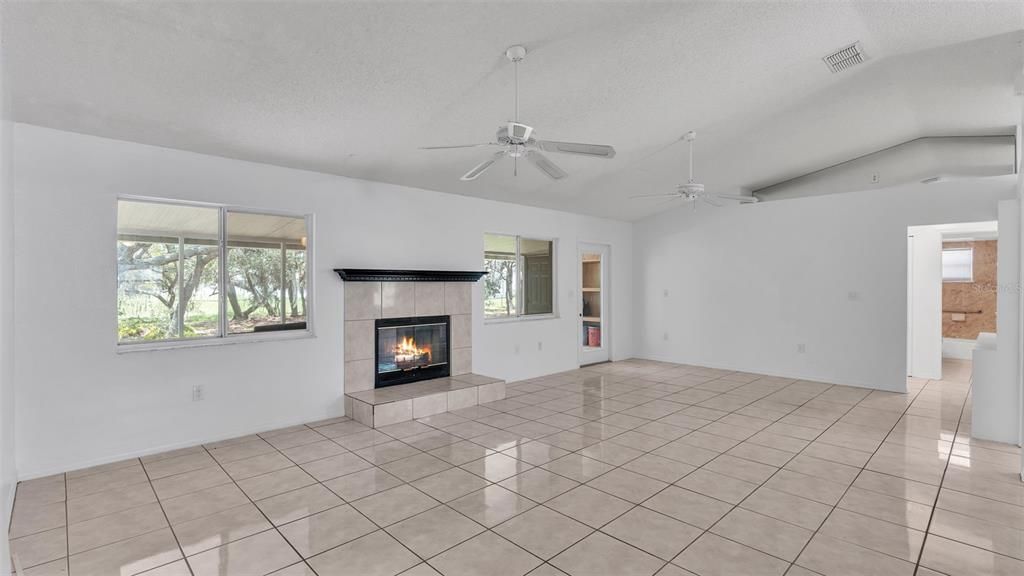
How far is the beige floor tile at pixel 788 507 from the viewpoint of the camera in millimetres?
2803

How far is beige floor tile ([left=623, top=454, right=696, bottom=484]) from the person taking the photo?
344 centimetres

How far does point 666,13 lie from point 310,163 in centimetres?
331

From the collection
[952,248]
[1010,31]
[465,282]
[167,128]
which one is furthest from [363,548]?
[952,248]

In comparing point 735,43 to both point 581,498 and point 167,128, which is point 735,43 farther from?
point 167,128

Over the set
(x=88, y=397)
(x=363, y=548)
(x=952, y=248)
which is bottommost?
(x=363, y=548)

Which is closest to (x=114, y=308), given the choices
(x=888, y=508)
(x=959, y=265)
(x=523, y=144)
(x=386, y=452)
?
(x=386, y=452)

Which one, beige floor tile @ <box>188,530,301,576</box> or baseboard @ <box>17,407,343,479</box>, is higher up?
baseboard @ <box>17,407,343,479</box>

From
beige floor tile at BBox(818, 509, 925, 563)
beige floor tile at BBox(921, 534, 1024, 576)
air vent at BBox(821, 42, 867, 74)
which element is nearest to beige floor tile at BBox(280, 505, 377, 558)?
beige floor tile at BBox(818, 509, 925, 563)

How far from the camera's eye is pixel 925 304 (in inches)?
269

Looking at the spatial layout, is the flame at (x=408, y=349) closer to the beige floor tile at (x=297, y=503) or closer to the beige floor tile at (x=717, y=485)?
the beige floor tile at (x=297, y=503)

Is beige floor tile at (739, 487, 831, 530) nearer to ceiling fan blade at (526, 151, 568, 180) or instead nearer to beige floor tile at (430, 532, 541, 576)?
beige floor tile at (430, 532, 541, 576)

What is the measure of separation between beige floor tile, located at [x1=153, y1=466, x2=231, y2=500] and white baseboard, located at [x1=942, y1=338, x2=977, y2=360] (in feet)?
36.5

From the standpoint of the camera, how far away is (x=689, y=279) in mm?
8039

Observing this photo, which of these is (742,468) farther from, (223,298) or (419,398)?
(223,298)
